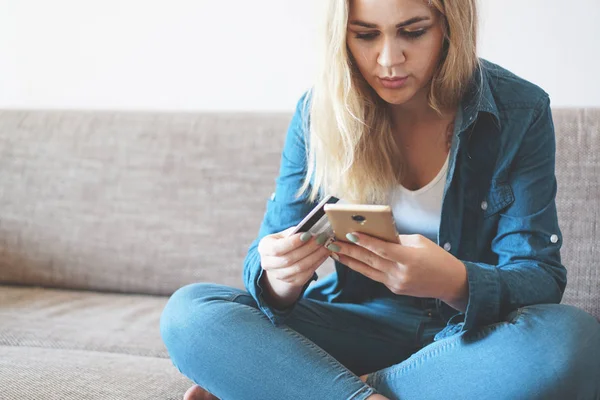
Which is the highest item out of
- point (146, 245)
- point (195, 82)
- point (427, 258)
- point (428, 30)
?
point (428, 30)

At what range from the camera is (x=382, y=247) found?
1029 millimetres

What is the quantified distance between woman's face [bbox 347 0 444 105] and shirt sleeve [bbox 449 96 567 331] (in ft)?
0.69

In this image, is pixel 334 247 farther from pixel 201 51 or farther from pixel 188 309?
pixel 201 51

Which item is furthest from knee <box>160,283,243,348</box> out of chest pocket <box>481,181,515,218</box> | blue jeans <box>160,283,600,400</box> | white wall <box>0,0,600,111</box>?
white wall <box>0,0,600,111</box>

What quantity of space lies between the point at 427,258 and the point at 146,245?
0.96 meters

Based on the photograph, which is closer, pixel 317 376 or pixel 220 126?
pixel 317 376

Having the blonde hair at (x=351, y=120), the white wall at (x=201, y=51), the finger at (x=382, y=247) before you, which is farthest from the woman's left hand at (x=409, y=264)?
the white wall at (x=201, y=51)

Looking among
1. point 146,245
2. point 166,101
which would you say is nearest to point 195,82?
point 166,101

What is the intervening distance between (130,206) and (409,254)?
0.99m

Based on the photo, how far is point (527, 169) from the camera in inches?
48.5

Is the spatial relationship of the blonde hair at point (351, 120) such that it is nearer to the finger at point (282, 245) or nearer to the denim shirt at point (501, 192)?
the denim shirt at point (501, 192)

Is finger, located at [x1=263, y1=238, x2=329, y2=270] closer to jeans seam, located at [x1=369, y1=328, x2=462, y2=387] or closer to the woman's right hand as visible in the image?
the woman's right hand

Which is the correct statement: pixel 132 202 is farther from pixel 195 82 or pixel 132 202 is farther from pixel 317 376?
pixel 317 376

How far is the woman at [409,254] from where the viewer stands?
1.07 metres
